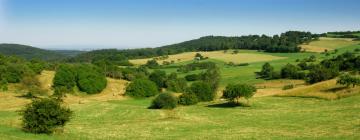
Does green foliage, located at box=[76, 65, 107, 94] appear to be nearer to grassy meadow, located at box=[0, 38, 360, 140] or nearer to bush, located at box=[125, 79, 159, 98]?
grassy meadow, located at box=[0, 38, 360, 140]

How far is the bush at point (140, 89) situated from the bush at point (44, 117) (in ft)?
216

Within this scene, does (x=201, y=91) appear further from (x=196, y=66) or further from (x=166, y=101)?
(x=196, y=66)

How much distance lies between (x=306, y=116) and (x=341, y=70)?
250ft

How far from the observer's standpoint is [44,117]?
48.6m

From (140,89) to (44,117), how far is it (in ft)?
228

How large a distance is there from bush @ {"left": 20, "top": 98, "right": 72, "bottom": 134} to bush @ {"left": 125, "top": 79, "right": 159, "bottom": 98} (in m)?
65.9

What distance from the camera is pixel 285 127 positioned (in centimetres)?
5628

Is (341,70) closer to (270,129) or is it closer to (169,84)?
(169,84)

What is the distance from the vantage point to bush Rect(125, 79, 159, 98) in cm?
11688

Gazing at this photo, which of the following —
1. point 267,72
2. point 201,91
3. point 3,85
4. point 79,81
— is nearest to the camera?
point 201,91

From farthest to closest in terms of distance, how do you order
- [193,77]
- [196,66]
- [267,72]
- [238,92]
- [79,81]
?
[196,66], [193,77], [267,72], [79,81], [238,92]

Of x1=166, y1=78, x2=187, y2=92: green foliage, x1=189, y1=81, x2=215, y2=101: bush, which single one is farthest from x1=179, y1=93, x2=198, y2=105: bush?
x1=166, y1=78, x2=187, y2=92: green foliage

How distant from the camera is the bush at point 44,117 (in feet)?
159

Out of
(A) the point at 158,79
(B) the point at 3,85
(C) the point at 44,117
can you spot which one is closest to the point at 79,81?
(B) the point at 3,85
